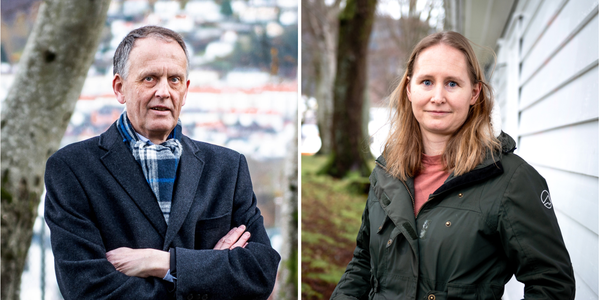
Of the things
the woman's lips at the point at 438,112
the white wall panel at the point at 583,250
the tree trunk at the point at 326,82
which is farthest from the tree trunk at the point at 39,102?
the tree trunk at the point at 326,82

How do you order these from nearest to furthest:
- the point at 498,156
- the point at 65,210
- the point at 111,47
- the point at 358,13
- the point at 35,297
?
the point at 498,156 → the point at 65,210 → the point at 111,47 → the point at 35,297 → the point at 358,13

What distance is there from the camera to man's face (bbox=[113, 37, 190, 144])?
73.0 inches

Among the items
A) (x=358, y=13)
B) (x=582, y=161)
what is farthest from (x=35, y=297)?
(x=358, y=13)

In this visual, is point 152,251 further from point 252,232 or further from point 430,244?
point 430,244

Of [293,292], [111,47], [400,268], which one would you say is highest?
[111,47]

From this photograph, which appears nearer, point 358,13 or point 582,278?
point 582,278

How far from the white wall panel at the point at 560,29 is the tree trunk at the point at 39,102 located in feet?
8.65

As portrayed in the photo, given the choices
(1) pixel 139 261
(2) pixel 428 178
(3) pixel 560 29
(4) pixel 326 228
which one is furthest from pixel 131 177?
(4) pixel 326 228

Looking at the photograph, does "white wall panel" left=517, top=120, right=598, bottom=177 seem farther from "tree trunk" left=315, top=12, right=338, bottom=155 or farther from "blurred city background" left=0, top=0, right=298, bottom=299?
"tree trunk" left=315, top=12, right=338, bottom=155

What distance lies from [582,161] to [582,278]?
0.49 metres

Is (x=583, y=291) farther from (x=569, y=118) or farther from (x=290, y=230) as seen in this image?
(x=290, y=230)

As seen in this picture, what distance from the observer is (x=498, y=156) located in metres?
1.50

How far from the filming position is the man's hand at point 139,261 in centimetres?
171

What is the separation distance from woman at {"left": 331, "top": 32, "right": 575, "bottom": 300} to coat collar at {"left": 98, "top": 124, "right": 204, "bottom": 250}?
0.70m
